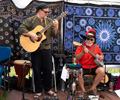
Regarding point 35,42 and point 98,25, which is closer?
point 35,42

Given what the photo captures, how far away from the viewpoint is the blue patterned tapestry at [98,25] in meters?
4.39

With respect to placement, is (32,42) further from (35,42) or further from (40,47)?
(40,47)

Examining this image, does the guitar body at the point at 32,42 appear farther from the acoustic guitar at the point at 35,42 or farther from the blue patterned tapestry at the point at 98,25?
the blue patterned tapestry at the point at 98,25

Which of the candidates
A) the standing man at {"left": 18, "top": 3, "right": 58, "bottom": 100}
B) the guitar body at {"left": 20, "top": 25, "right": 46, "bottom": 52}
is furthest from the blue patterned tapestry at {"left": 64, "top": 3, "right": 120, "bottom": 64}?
the guitar body at {"left": 20, "top": 25, "right": 46, "bottom": 52}

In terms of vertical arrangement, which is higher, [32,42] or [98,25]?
[98,25]

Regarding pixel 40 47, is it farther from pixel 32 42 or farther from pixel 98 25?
pixel 98 25

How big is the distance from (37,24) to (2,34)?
1361 mm

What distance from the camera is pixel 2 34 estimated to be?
13.9ft

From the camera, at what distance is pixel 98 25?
14.8ft

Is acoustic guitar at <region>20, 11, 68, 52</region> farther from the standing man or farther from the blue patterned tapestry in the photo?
the blue patterned tapestry

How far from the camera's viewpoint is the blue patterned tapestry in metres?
4.39

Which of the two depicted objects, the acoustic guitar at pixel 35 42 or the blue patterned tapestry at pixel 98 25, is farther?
the blue patterned tapestry at pixel 98 25

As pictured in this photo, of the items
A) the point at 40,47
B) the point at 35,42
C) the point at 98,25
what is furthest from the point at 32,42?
the point at 98,25

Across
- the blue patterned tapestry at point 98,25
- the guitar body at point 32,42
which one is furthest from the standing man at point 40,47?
the blue patterned tapestry at point 98,25
